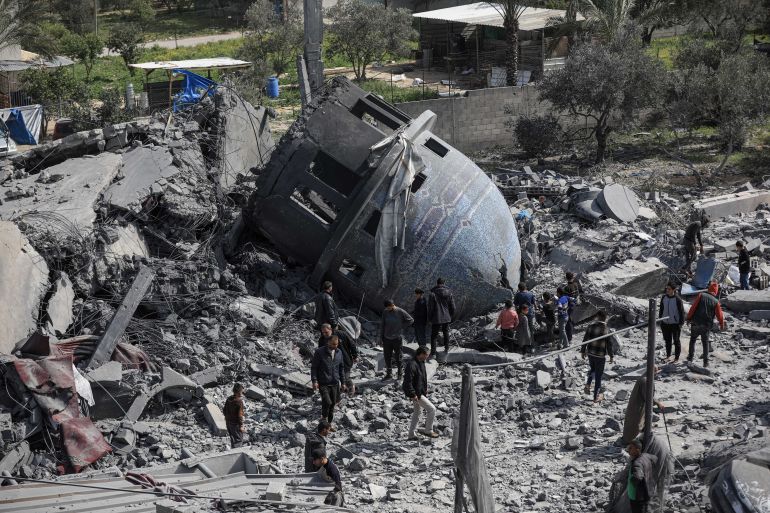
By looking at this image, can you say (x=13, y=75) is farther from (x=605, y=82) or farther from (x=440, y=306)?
(x=440, y=306)

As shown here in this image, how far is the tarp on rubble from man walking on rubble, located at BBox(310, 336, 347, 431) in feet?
57.0

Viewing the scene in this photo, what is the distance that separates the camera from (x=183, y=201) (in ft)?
48.1

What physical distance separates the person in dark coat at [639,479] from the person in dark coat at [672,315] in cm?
423

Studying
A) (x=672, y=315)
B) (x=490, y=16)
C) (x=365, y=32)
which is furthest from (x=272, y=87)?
(x=672, y=315)

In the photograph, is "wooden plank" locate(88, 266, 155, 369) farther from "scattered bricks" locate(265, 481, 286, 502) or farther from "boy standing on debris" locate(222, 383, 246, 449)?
"scattered bricks" locate(265, 481, 286, 502)

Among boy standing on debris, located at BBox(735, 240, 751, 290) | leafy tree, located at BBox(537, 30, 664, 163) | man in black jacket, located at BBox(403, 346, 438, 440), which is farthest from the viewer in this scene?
leafy tree, located at BBox(537, 30, 664, 163)

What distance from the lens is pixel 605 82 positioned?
23.6 metres

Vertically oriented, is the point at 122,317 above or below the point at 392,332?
above

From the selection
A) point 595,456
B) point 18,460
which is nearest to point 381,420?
point 595,456

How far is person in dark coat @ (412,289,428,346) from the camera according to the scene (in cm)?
1331

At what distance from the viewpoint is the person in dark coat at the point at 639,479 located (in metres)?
Result: 8.82

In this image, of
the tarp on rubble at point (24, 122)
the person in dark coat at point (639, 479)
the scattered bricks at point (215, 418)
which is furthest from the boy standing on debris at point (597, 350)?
the tarp on rubble at point (24, 122)

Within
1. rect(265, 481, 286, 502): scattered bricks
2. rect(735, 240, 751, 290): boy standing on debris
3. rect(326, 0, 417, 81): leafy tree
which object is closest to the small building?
rect(326, 0, 417, 81): leafy tree

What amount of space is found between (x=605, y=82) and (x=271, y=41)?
1347 centimetres
